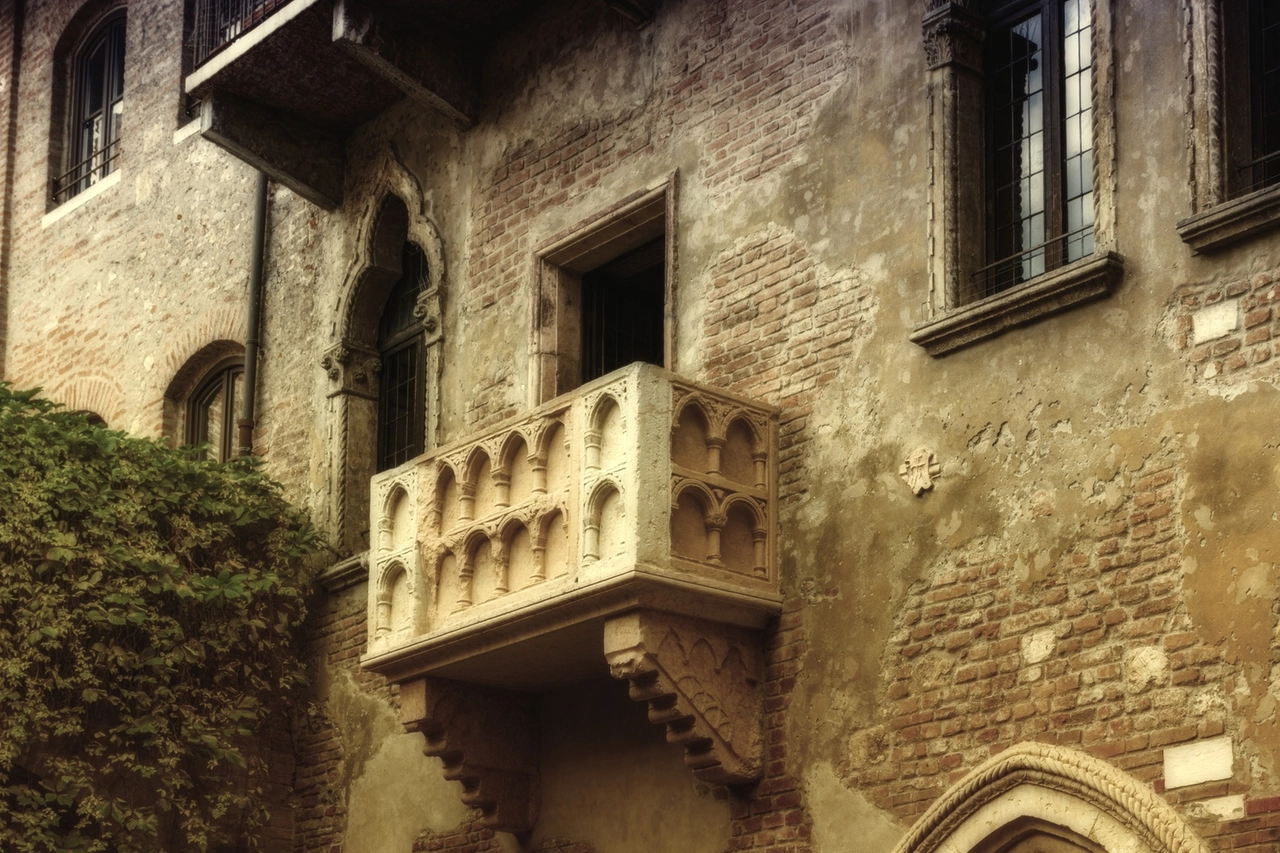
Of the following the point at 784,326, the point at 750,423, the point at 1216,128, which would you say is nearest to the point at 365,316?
the point at 784,326

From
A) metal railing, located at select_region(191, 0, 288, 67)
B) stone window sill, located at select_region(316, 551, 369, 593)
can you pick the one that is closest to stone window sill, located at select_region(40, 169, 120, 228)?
metal railing, located at select_region(191, 0, 288, 67)

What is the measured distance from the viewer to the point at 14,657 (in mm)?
10539

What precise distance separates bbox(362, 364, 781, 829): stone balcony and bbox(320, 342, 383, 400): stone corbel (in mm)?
2391

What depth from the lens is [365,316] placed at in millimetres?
12719

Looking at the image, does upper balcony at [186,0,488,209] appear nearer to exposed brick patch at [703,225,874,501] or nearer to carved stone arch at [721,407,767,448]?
exposed brick patch at [703,225,874,501]

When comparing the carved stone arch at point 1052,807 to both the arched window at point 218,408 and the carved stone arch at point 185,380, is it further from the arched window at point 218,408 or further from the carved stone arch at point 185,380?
the carved stone arch at point 185,380

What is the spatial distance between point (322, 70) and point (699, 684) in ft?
17.3

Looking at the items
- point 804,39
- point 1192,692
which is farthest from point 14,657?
point 1192,692

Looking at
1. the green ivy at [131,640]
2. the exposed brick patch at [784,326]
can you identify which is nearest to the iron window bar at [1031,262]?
the exposed brick patch at [784,326]

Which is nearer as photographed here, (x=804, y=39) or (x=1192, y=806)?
(x=1192, y=806)

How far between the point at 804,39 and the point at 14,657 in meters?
5.02

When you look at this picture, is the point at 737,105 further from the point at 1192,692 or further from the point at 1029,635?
the point at 1192,692

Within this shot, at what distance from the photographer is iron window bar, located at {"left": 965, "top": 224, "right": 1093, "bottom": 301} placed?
8.76 meters

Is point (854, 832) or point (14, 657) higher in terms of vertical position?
point (14, 657)
